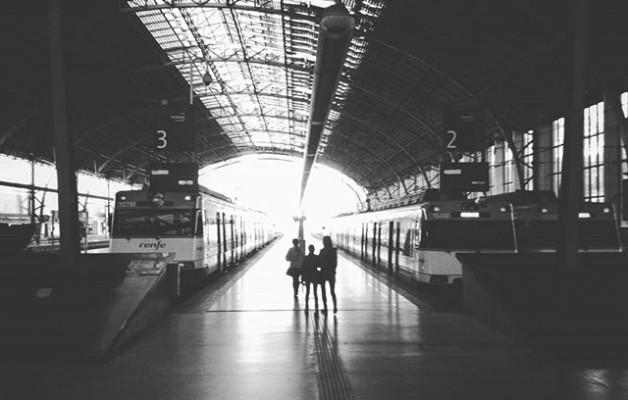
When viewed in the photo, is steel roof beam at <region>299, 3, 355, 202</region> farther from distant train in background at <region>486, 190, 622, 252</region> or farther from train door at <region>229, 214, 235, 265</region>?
distant train in background at <region>486, 190, 622, 252</region>

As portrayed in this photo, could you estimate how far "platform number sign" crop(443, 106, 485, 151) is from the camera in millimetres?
19375

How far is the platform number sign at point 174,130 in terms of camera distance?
18.7 m

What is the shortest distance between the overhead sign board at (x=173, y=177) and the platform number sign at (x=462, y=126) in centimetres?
784

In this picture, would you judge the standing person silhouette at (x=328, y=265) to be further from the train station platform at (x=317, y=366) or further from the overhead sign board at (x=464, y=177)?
the overhead sign board at (x=464, y=177)

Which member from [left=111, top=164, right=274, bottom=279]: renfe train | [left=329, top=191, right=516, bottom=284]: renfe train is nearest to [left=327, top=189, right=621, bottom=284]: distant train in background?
[left=329, top=191, right=516, bottom=284]: renfe train

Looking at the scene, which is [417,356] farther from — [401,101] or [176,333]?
[401,101]

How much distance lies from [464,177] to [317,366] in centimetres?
1340

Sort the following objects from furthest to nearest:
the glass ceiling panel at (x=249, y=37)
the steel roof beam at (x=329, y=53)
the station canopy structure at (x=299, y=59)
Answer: the glass ceiling panel at (x=249, y=37)
the station canopy structure at (x=299, y=59)
the steel roof beam at (x=329, y=53)

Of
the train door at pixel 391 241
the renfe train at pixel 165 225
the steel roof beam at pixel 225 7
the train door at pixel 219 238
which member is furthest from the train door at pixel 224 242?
the steel roof beam at pixel 225 7

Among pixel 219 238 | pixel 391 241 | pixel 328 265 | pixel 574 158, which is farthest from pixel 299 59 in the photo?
pixel 574 158

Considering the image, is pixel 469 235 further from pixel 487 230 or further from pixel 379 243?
pixel 379 243

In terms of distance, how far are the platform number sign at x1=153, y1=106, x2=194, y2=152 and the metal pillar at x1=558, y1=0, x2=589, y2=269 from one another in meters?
11.4

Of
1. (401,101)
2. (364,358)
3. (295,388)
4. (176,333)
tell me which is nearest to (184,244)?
(176,333)

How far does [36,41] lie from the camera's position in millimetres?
23688
